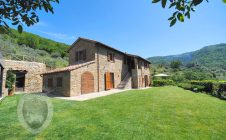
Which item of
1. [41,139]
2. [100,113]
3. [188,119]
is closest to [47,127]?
[41,139]

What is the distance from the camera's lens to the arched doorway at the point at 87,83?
673 inches

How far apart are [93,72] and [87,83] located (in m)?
1.67

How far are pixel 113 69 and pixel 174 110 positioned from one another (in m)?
14.5

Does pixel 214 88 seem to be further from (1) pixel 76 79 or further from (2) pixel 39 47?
(2) pixel 39 47

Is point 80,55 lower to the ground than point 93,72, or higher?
higher

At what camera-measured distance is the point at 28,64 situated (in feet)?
71.4

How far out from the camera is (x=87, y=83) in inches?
695

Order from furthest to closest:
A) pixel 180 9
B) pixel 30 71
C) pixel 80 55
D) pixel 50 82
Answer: pixel 30 71 → pixel 80 55 → pixel 50 82 → pixel 180 9

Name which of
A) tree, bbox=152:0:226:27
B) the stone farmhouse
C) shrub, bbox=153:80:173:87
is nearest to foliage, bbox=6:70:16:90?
the stone farmhouse

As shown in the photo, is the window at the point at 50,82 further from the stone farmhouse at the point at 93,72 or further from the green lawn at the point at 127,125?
the green lawn at the point at 127,125

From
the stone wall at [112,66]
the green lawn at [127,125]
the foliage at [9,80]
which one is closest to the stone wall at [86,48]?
the stone wall at [112,66]

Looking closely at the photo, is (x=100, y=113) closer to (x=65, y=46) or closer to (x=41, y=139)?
(x=41, y=139)

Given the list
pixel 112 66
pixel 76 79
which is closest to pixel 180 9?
pixel 76 79

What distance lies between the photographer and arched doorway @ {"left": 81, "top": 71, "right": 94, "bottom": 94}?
17102mm
